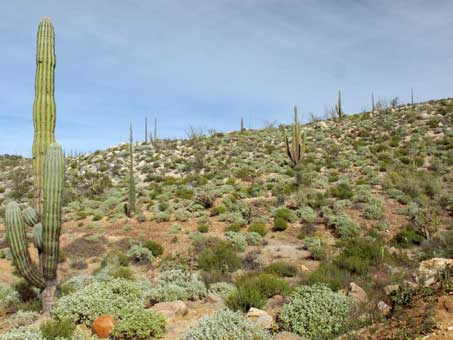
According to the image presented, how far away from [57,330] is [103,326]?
0.68 meters

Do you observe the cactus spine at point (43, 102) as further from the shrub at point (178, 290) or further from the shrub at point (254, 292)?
the shrub at point (254, 292)

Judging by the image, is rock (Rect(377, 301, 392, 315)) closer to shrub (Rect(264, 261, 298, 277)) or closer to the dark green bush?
shrub (Rect(264, 261, 298, 277))

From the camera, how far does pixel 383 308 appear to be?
5.34 metres

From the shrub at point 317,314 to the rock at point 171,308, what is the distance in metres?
1.90

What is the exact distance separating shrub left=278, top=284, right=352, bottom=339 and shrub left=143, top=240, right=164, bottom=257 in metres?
7.00

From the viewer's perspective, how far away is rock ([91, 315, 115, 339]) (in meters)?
5.66

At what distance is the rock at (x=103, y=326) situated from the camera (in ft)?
18.6

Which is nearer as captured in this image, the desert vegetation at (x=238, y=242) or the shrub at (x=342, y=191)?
the desert vegetation at (x=238, y=242)

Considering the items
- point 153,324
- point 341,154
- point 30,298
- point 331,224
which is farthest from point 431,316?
point 341,154

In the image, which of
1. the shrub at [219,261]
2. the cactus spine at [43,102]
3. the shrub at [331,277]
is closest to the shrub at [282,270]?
the shrub at [331,277]

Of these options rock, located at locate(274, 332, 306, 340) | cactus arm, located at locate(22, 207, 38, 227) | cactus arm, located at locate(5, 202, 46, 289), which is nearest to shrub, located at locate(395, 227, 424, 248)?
rock, located at locate(274, 332, 306, 340)

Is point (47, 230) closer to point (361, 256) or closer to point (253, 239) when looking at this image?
point (253, 239)

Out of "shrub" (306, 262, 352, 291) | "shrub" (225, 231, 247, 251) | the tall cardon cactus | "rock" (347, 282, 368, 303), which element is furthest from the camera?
"shrub" (225, 231, 247, 251)

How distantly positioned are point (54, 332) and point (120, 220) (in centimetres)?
1224
